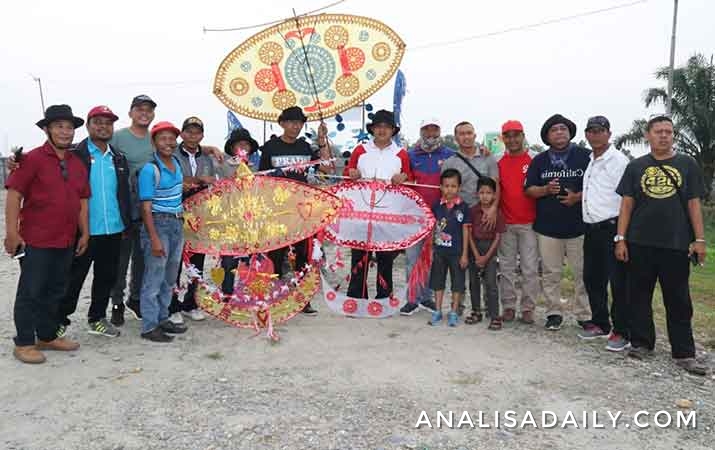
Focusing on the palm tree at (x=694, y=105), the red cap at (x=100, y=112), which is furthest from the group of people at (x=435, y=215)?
the palm tree at (x=694, y=105)

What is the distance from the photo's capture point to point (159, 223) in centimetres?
444

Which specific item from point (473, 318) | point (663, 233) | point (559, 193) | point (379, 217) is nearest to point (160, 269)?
point (379, 217)

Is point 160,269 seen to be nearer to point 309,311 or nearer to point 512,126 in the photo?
point 309,311

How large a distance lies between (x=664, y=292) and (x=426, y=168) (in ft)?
7.58

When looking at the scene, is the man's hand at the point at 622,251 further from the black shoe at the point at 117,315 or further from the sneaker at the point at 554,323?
the black shoe at the point at 117,315

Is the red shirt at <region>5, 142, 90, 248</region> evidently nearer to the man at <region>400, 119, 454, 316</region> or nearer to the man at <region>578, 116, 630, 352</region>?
the man at <region>400, 119, 454, 316</region>

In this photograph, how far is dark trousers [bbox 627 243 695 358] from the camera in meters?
4.08

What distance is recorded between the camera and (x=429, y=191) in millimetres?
5258

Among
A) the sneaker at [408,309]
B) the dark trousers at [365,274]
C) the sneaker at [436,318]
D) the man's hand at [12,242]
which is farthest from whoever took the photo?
the sneaker at [408,309]

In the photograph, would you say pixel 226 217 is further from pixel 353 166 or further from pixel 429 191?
pixel 429 191

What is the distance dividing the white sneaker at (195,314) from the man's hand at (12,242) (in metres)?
1.73

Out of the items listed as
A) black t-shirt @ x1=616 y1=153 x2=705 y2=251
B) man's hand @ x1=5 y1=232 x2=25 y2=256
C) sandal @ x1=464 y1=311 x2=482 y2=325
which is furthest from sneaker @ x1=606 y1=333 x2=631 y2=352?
man's hand @ x1=5 y1=232 x2=25 y2=256

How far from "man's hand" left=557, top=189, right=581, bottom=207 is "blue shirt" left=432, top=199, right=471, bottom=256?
81 centimetres

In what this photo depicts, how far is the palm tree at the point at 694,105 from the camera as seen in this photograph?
18.9 meters
